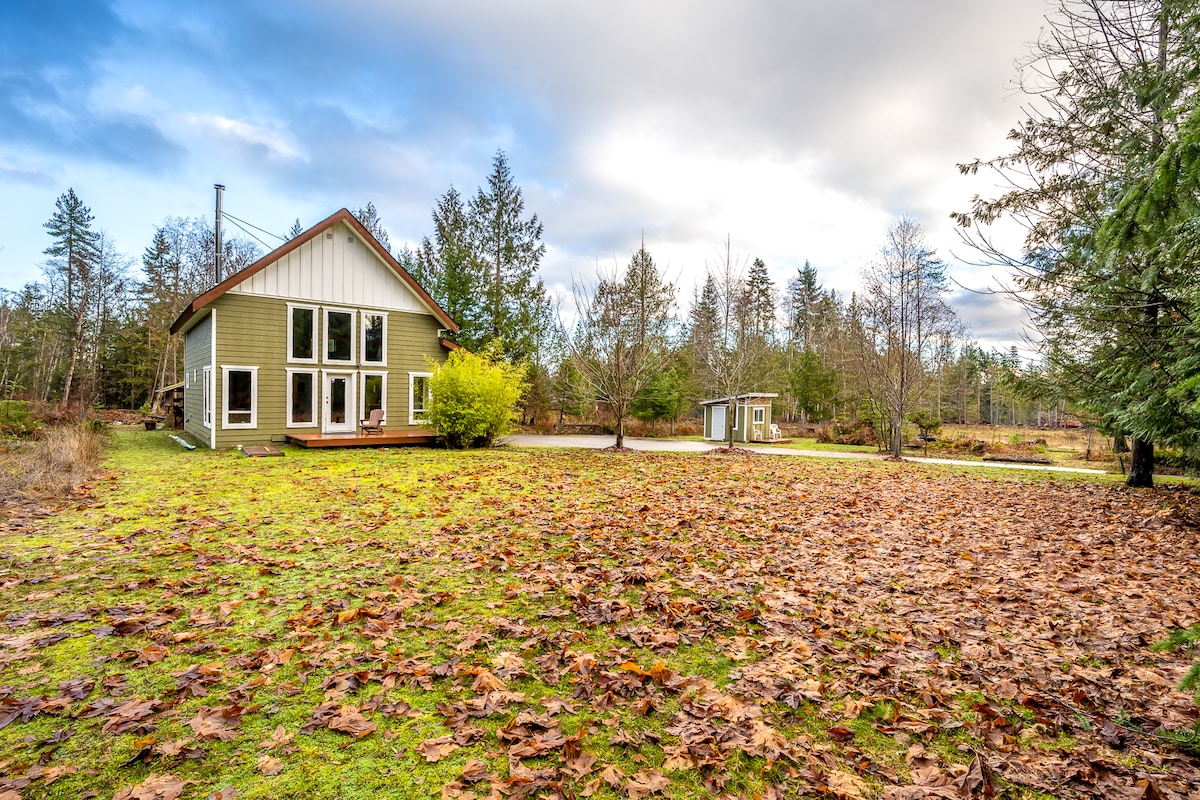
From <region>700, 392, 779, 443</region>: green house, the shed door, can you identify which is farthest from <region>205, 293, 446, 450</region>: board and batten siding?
the shed door

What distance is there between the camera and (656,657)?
3291 mm

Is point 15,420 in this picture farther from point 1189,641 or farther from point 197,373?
point 1189,641

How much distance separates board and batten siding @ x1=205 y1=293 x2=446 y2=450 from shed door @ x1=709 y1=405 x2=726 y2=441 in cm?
1422

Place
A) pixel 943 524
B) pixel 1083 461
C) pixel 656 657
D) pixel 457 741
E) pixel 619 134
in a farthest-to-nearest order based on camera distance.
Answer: pixel 1083 461 < pixel 619 134 < pixel 943 524 < pixel 656 657 < pixel 457 741

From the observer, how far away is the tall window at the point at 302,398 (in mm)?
15547

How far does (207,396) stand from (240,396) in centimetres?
136

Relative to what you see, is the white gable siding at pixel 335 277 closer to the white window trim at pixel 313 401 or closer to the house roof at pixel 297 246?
the house roof at pixel 297 246

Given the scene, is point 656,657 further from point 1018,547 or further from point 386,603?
point 1018,547

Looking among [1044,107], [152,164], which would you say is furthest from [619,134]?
[152,164]

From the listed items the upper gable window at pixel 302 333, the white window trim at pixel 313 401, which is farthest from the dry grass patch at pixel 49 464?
the upper gable window at pixel 302 333

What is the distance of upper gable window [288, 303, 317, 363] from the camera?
50.9 feet

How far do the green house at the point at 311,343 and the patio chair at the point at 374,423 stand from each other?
1.81ft

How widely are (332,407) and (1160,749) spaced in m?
18.2

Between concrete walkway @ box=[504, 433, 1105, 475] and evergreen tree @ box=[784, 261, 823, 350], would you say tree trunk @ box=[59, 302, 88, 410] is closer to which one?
concrete walkway @ box=[504, 433, 1105, 475]
